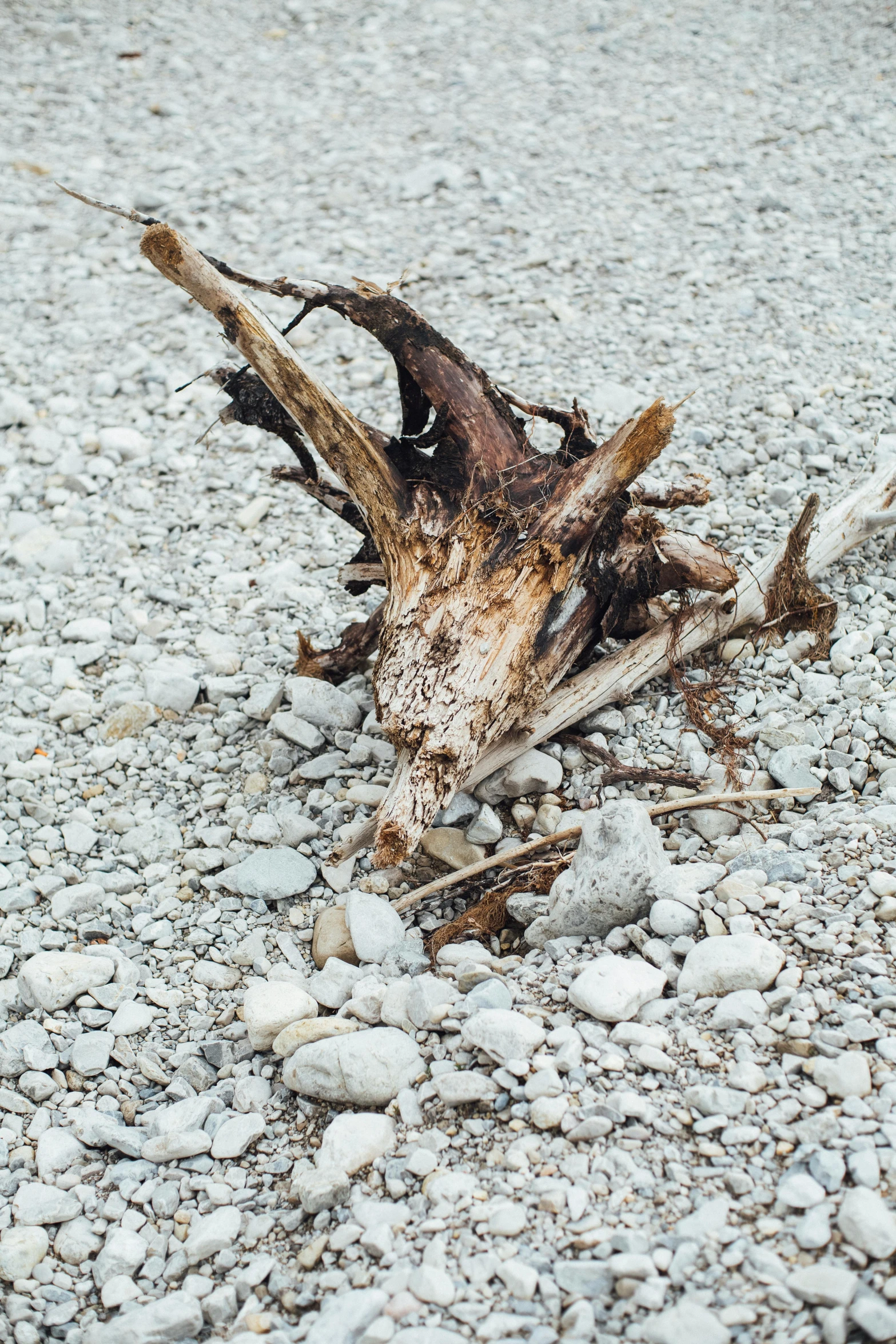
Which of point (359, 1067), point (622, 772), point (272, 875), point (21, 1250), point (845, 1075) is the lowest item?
point (21, 1250)

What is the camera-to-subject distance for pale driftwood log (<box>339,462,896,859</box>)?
11.0 feet

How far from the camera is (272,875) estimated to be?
3.25 meters

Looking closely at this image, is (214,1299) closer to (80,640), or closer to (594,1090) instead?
(594,1090)

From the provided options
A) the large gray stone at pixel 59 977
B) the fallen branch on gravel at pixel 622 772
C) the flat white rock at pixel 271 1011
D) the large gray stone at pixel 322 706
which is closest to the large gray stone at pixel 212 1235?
the flat white rock at pixel 271 1011

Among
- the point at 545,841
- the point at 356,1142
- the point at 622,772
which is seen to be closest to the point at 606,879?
the point at 545,841

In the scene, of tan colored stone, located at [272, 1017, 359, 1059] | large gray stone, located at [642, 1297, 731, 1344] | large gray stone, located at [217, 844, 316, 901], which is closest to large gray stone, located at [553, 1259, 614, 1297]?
large gray stone, located at [642, 1297, 731, 1344]

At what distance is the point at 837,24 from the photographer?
28.9ft

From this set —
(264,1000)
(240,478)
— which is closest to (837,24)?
(240,478)

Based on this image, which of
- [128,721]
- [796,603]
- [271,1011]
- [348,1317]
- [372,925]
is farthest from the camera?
[128,721]

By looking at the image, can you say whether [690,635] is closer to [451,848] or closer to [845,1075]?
Result: [451,848]

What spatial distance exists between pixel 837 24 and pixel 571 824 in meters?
8.75

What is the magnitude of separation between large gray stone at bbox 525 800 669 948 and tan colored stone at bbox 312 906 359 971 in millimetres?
521

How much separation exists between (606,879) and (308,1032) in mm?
877

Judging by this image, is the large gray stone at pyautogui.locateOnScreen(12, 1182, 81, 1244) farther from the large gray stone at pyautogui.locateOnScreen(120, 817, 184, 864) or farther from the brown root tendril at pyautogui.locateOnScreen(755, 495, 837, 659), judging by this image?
the brown root tendril at pyautogui.locateOnScreen(755, 495, 837, 659)
